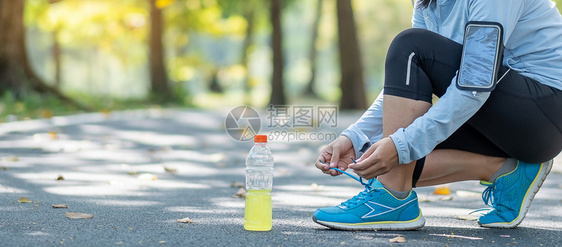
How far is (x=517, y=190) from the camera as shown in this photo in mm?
3391

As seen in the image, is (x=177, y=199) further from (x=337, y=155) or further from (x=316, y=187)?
(x=337, y=155)

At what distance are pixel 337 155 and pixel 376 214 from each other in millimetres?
326

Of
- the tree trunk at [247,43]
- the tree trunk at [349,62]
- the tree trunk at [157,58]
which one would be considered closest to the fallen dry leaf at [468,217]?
the tree trunk at [349,62]

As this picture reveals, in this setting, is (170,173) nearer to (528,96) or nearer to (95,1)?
(528,96)

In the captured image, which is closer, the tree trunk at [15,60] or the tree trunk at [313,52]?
the tree trunk at [15,60]

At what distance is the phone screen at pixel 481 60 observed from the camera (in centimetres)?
302

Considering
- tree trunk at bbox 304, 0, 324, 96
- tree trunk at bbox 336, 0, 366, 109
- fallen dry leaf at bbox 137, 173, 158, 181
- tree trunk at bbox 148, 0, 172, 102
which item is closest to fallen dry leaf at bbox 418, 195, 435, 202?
fallen dry leaf at bbox 137, 173, 158, 181

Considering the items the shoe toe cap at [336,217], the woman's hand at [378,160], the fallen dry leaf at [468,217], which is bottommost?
the fallen dry leaf at [468,217]

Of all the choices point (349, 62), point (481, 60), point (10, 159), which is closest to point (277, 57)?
point (349, 62)

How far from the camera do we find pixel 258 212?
11.2 ft

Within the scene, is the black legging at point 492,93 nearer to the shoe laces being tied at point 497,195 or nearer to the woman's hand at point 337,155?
the shoe laces being tied at point 497,195

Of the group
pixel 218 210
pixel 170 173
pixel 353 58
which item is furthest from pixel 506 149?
pixel 353 58

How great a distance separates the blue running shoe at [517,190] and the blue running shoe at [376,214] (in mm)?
404

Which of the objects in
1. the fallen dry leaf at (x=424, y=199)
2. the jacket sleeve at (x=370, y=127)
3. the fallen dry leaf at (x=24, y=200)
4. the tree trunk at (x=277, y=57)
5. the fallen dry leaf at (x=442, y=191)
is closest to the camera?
the jacket sleeve at (x=370, y=127)
